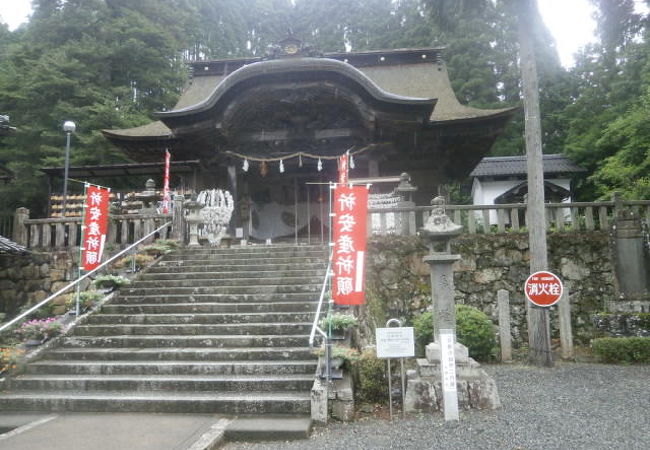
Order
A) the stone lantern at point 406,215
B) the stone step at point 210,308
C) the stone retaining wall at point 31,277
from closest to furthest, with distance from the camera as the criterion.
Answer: the stone step at point 210,308, the stone lantern at point 406,215, the stone retaining wall at point 31,277

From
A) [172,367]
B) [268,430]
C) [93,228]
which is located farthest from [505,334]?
[93,228]

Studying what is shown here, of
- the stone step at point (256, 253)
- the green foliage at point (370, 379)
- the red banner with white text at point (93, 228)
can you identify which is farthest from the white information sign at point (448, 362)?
the red banner with white text at point (93, 228)

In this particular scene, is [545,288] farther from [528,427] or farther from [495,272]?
[528,427]

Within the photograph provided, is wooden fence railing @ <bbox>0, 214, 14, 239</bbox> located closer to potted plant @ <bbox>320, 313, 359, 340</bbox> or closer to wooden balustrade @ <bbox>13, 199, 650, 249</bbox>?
wooden balustrade @ <bbox>13, 199, 650, 249</bbox>

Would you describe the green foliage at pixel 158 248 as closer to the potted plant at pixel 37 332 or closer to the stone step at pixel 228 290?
the stone step at pixel 228 290

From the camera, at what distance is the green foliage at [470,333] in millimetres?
6988

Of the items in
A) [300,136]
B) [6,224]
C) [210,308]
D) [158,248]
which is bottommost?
[210,308]

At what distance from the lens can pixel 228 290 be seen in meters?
7.54

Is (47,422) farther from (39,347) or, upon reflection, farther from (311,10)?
(311,10)

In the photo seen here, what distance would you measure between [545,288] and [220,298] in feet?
17.0

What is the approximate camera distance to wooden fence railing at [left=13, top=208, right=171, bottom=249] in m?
10.0

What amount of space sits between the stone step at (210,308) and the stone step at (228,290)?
0.47 meters

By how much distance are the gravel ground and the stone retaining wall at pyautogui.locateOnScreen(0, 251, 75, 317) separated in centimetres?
793

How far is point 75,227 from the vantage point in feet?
33.9
